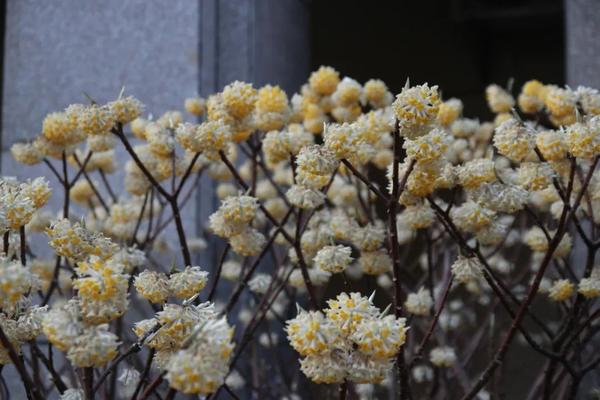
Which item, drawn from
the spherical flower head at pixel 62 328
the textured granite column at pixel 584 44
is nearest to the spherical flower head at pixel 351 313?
the spherical flower head at pixel 62 328

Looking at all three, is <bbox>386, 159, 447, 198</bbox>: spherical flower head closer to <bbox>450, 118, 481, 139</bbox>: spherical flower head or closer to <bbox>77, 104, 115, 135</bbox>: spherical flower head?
<bbox>77, 104, 115, 135</bbox>: spherical flower head

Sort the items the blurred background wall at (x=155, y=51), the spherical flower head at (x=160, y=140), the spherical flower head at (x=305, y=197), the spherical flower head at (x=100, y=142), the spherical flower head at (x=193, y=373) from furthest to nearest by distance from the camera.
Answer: the blurred background wall at (x=155, y=51), the spherical flower head at (x=100, y=142), the spherical flower head at (x=160, y=140), the spherical flower head at (x=305, y=197), the spherical flower head at (x=193, y=373)

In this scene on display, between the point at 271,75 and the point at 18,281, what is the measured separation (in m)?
1.63

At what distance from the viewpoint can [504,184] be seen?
100 cm

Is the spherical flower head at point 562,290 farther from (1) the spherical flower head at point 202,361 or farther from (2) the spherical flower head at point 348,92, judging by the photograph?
(1) the spherical flower head at point 202,361

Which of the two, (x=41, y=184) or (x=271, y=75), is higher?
(x=271, y=75)

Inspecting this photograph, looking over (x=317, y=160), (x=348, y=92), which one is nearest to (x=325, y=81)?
(x=348, y=92)

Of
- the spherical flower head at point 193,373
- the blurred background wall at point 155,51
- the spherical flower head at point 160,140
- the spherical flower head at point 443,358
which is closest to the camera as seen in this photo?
the spherical flower head at point 193,373

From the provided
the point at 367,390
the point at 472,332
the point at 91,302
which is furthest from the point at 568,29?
the point at 91,302

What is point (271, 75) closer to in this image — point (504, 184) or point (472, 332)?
point (504, 184)

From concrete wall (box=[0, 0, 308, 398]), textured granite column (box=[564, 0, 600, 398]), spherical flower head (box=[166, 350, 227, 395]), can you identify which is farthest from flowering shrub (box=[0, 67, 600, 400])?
textured granite column (box=[564, 0, 600, 398])

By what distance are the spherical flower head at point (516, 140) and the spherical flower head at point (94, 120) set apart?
0.55 metres

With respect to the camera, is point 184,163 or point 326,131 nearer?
point 326,131

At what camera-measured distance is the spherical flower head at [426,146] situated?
2.84 feet
